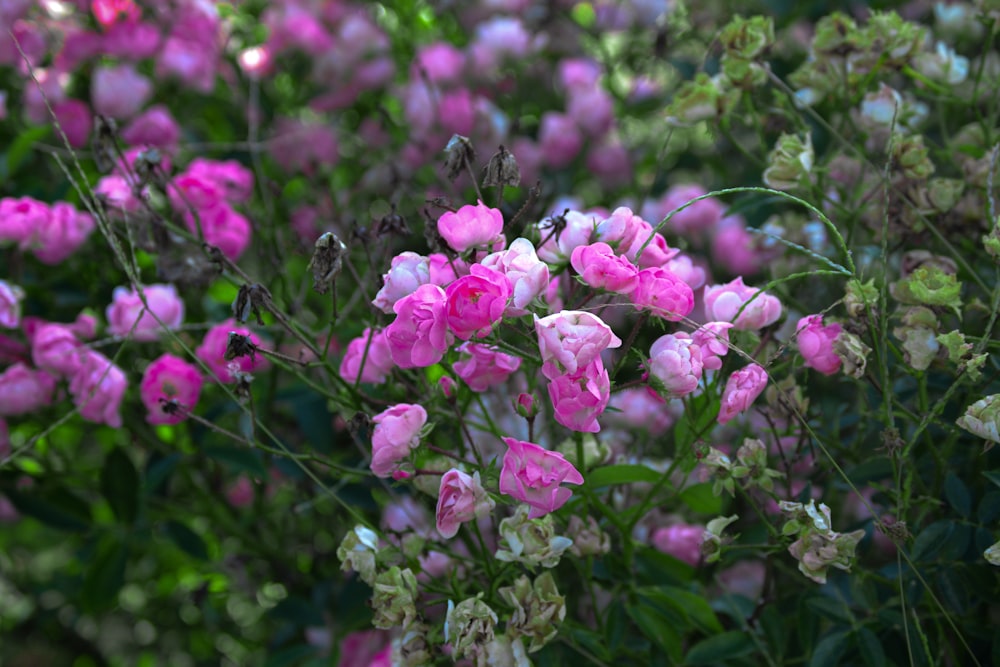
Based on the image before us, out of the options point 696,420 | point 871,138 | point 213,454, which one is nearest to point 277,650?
point 213,454

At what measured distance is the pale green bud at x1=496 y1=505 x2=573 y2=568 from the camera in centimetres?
67

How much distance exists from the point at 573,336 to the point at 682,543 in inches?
16.1

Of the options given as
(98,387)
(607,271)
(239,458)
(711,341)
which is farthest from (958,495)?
(98,387)

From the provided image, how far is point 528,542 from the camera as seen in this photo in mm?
676

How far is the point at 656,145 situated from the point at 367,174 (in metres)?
0.51

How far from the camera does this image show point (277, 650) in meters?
1.15

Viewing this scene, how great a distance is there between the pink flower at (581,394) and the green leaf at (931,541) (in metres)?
0.32

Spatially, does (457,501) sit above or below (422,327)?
below

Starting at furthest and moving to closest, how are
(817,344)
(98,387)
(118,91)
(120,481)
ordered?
(118,91)
(120,481)
(98,387)
(817,344)

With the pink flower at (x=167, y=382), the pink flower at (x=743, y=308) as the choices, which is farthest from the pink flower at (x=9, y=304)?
the pink flower at (x=743, y=308)

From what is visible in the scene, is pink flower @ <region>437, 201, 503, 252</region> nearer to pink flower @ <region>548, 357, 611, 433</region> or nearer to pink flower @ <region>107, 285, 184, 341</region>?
pink flower @ <region>548, 357, 611, 433</region>

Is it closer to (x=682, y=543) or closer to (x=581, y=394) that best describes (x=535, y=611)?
(x=581, y=394)

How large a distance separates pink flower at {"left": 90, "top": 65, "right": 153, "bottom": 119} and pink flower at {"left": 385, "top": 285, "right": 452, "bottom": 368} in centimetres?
89

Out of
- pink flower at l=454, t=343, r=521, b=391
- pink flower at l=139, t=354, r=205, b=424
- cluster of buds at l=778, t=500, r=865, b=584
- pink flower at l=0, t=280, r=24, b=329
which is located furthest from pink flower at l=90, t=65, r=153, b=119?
cluster of buds at l=778, t=500, r=865, b=584
